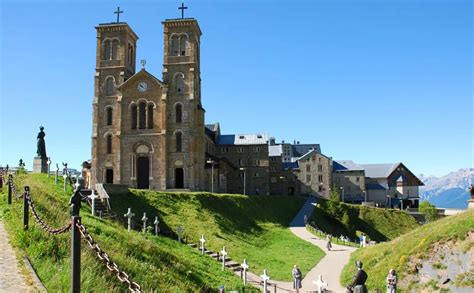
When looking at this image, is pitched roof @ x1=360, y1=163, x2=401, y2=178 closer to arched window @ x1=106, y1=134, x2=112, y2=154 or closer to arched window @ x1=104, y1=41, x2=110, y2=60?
arched window @ x1=106, y1=134, x2=112, y2=154

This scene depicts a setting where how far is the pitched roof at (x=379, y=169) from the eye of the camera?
96.4 m

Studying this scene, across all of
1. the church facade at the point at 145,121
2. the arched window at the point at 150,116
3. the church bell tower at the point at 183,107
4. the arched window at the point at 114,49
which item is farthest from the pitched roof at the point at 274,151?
the arched window at the point at 114,49

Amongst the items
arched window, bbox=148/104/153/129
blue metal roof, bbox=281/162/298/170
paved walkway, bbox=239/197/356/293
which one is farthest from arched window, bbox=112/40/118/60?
blue metal roof, bbox=281/162/298/170

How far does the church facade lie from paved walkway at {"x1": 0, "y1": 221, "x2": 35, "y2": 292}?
39265 millimetres

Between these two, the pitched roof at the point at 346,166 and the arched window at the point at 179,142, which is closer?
the arched window at the point at 179,142

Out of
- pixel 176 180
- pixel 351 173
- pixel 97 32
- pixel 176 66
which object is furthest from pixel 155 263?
pixel 351 173

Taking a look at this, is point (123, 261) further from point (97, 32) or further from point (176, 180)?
point (97, 32)

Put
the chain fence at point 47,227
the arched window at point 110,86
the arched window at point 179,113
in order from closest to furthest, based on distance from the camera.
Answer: the chain fence at point 47,227, the arched window at point 179,113, the arched window at point 110,86

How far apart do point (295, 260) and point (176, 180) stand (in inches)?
982

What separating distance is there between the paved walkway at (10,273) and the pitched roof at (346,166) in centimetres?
8659

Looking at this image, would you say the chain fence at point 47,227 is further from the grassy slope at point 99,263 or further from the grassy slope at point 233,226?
the grassy slope at point 233,226

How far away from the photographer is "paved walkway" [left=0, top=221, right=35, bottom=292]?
844cm

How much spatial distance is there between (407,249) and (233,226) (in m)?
20.5

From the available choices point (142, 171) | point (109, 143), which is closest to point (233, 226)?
point (142, 171)
